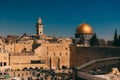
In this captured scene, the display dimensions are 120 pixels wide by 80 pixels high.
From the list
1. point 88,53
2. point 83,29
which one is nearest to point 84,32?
point 83,29

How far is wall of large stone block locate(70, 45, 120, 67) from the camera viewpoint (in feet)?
125

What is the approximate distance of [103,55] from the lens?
3941cm

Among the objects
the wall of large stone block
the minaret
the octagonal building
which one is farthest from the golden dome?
the wall of large stone block

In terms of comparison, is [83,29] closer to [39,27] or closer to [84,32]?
[84,32]

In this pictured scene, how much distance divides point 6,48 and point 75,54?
9.56 meters

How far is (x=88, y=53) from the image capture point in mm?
42969

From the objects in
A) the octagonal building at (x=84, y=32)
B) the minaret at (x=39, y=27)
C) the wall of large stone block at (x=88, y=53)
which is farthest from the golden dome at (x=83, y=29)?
the wall of large stone block at (x=88, y=53)

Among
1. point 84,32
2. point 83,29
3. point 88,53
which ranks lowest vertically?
point 88,53

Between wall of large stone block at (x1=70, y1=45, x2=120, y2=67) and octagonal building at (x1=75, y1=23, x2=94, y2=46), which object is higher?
octagonal building at (x1=75, y1=23, x2=94, y2=46)

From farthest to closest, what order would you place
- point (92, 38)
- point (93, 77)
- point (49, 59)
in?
1. point (92, 38)
2. point (49, 59)
3. point (93, 77)

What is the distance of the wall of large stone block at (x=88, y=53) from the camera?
3814cm

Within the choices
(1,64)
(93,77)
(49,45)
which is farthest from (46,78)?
(49,45)

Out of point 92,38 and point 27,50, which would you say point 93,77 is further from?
point 92,38

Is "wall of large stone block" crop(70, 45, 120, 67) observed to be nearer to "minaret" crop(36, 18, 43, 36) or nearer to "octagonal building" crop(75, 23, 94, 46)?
"octagonal building" crop(75, 23, 94, 46)
